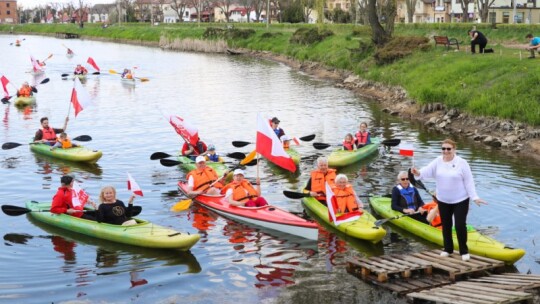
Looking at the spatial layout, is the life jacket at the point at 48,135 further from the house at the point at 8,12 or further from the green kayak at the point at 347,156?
the house at the point at 8,12

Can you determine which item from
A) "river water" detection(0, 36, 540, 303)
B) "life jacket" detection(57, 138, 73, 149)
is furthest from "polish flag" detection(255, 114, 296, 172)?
"life jacket" detection(57, 138, 73, 149)

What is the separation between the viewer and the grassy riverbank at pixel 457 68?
25438 mm

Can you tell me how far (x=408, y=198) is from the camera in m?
14.9

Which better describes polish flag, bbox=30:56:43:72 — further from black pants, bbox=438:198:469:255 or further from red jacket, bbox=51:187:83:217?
black pants, bbox=438:198:469:255

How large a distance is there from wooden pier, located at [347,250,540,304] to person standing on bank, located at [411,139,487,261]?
627 millimetres

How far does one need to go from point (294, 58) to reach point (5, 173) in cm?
3677

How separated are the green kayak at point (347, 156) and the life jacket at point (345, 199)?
6.00 m

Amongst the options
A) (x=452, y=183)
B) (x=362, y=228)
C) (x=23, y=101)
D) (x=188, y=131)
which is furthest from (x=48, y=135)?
(x=452, y=183)

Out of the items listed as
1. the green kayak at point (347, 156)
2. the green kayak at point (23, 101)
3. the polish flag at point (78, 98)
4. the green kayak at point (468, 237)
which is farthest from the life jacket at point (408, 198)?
the green kayak at point (23, 101)

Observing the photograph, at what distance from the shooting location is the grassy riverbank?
1001 inches

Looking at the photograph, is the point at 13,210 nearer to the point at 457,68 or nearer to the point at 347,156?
the point at 347,156

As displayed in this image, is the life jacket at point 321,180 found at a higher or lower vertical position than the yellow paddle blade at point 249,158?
lower

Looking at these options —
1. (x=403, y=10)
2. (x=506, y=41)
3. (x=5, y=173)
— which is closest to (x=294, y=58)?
(x=506, y=41)

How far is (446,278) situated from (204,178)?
771cm
